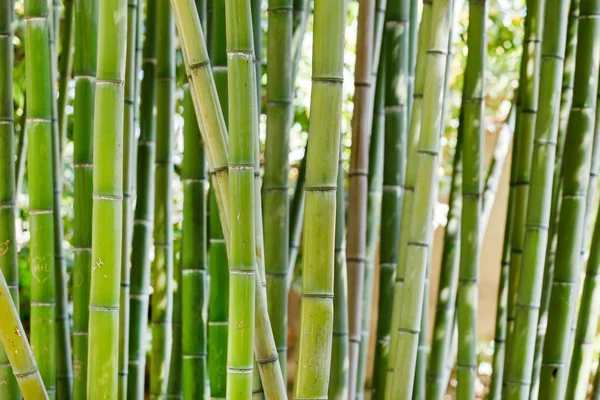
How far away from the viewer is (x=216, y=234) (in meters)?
1.09

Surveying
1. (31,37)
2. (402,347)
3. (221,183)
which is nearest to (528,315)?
(402,347)

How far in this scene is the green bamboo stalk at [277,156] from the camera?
1.07 m

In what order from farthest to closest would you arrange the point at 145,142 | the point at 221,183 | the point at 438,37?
1. the point at 145,142
2. the point at 438,37
3. the point at 221,183

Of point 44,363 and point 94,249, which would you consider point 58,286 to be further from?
point 94,249

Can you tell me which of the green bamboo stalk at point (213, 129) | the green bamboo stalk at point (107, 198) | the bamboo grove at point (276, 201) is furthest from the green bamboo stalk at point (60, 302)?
the green bamboo stalk at point (213, 129)

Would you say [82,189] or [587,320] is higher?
[82,189]

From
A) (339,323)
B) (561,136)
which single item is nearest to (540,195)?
(561,136)

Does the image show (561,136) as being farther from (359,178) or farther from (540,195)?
(359,178)

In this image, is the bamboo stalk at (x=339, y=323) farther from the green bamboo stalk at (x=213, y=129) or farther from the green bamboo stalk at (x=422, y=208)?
the green bamboo stalk at (x=213, y=129)

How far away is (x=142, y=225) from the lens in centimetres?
137

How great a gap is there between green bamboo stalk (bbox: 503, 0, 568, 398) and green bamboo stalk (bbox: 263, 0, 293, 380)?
0.43 meters

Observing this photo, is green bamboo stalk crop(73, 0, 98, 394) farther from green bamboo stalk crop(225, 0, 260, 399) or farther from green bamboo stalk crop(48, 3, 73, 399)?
green bamboo stalk crop(225, 0, 260, 399)

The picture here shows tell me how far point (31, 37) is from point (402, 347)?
2.25ft

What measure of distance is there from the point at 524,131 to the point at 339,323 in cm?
51
